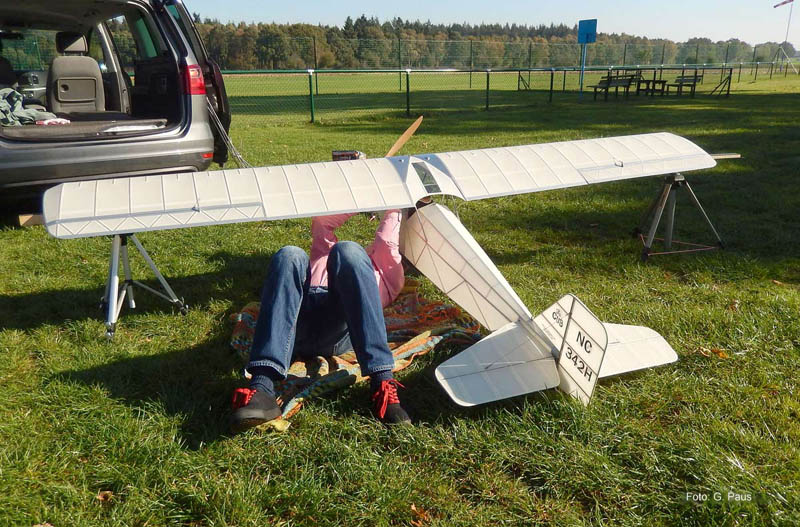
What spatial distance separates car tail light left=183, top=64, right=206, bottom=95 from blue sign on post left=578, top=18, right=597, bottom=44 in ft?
72.2

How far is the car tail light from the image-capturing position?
15.6 feet

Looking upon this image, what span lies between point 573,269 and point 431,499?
279 cm

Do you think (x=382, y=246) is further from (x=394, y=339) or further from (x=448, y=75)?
(x=448, y=75)

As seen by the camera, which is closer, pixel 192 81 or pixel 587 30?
pixel 192 81

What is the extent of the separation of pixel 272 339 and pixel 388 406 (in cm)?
63

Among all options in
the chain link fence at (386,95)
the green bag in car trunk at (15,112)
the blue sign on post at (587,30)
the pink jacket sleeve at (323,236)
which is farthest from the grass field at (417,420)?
the blue sign on post at (587,30)

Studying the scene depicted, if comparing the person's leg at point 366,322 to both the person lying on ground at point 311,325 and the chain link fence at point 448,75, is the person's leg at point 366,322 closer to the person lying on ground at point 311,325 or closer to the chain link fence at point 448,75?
the person lying on ground at point 311,325

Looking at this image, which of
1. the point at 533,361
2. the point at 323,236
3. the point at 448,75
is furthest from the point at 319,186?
the point at 448,75

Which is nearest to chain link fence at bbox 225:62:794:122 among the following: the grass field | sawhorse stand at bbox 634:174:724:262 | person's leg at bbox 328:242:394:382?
the grass field

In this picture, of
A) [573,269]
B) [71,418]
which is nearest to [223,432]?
[71,418]

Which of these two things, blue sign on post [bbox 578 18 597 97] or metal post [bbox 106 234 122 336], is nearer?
metal post [bbox 106 234 122 336]

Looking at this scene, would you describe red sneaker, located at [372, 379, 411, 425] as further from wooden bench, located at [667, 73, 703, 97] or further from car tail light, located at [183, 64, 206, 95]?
wooden bench, located at [667, 73, 703, 97]

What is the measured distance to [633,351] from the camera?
9.18 feet

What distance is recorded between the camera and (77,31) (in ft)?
21.7
